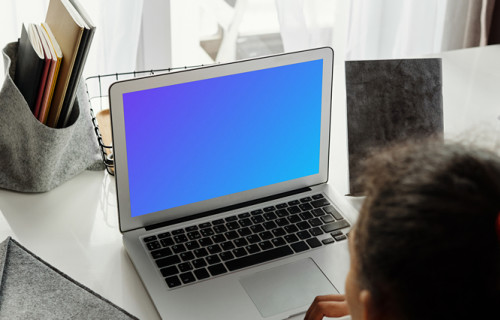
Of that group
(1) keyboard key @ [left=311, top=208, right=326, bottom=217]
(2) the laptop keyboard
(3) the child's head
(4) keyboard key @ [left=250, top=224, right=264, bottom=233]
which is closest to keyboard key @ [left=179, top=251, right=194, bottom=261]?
(2) the laptop keyboard

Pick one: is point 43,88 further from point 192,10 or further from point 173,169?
point 192,10

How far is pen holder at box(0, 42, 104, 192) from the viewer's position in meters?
0.98

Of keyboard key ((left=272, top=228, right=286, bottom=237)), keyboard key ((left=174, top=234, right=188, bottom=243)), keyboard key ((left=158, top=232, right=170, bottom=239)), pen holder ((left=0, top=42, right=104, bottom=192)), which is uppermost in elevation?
pen holder ((left=0, top=42, right=104, bottom=192))

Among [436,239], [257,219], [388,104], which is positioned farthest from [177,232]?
[436,239]

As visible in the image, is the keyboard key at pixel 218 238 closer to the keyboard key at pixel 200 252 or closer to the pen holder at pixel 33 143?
the keyboard key at pixel 200 252

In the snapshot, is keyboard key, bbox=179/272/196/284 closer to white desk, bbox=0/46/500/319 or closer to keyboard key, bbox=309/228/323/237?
white desk, bbox=0/46/500/319

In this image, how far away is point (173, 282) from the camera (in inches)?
33.1

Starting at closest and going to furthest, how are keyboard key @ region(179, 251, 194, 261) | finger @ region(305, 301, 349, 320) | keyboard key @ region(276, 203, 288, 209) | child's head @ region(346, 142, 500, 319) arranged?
child's head @ region(346, 142, 500, 319) → finger @ region(305, 301, 349, 320) → keyboard key @ region(179, 251, 194, 261) → keyboard key @ region(276, 203, 288, 209)

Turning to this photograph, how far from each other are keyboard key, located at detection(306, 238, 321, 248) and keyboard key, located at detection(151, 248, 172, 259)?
194 mm

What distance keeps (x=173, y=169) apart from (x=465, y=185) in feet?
1.64

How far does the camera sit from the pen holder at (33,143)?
3.20 feet

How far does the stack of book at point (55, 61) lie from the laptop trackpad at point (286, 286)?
1.27 ft

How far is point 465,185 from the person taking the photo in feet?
1.63

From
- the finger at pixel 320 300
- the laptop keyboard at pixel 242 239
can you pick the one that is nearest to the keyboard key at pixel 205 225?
the laptop keyboard at pixel 242 239
